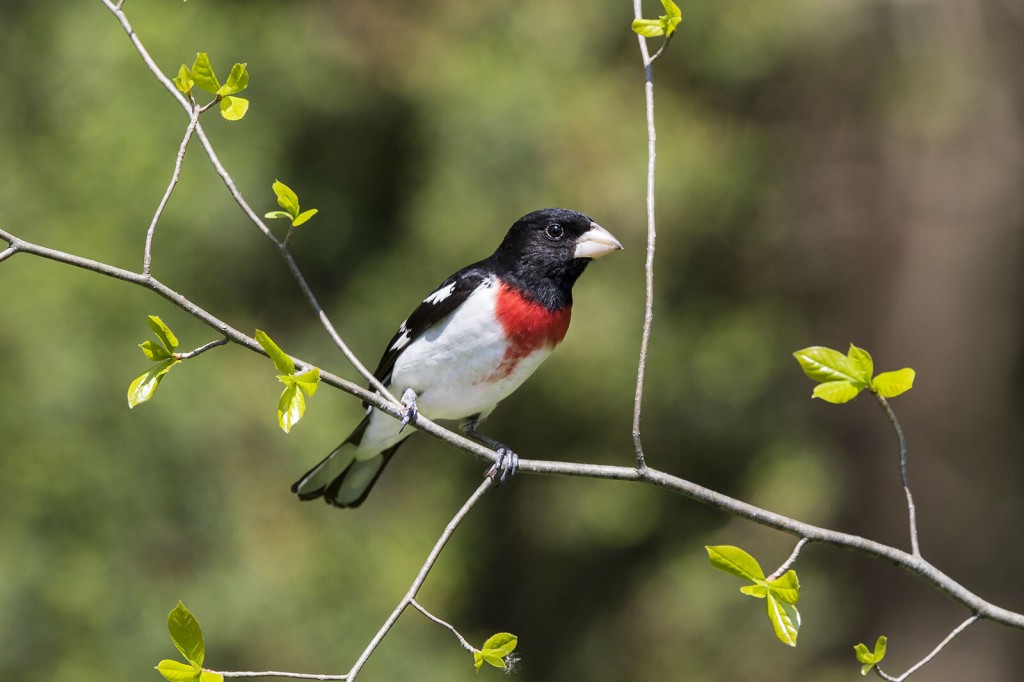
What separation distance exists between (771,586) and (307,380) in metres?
0.76

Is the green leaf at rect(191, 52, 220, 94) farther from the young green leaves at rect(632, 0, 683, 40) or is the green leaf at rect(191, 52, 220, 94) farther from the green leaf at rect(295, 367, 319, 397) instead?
the young green leaves at rect(632, 0, 683, 40)

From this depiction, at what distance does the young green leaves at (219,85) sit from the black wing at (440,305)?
121 cm

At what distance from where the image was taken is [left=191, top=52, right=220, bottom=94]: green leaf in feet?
6.14

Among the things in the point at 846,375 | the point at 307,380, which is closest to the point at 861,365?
the point at 846,375

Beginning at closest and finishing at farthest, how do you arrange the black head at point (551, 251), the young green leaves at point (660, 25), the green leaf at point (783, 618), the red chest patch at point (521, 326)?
the green leaf at point (783, 618) → the young green leaves at point (660, 25) → the red chest patch at point (521, 326) → the black head at point (551, 251)

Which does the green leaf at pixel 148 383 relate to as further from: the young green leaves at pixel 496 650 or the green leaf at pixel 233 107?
the young green leaves at pixel 496 650

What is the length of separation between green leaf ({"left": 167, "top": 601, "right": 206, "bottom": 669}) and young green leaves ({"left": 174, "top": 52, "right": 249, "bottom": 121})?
2.59 feet

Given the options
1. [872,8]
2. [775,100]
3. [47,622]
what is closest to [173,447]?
[47,622]

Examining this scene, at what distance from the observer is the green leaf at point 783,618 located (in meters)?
1.65

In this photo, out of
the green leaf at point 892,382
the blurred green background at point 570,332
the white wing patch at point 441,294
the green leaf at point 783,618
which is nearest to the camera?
the green leaf at point 783,618

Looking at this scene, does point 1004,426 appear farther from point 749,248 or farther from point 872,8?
point 872,8

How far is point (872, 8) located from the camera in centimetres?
624

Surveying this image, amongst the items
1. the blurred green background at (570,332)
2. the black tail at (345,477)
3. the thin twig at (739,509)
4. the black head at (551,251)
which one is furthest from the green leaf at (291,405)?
the blurred green background at (570,332)

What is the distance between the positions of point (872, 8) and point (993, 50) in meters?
0.69
